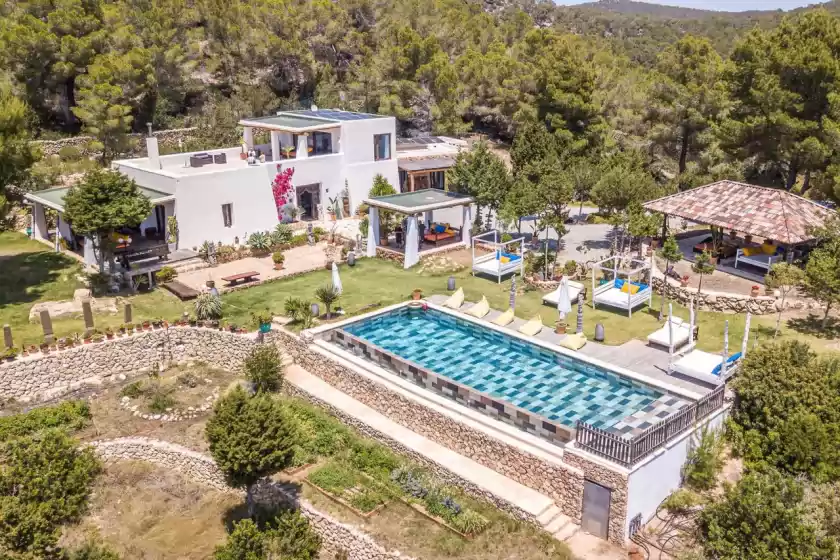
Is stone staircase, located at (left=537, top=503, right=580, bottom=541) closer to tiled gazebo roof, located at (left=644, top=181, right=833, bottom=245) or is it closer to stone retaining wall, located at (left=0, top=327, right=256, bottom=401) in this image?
stone retaining wall, located at (left=0, top=327, right=256, bottom=401)

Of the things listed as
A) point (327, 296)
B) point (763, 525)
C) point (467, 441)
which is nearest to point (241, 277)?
point (327, 296)

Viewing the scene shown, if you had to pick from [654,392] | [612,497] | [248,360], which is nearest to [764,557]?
[612,497]

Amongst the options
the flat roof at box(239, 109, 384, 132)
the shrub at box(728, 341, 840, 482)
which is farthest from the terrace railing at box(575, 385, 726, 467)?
the flat roof at box(239, 109, 384, 132)

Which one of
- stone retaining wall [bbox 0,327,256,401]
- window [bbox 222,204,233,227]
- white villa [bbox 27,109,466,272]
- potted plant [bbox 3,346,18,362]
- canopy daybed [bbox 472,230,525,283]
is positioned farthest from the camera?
window [bbox 222,204,233,227]

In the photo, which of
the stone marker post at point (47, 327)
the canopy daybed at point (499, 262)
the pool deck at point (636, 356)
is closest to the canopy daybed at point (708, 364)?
the pool deck at point (636, 356)

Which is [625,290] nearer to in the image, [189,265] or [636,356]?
[636,356]

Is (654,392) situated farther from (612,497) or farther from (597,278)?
(597,278)
